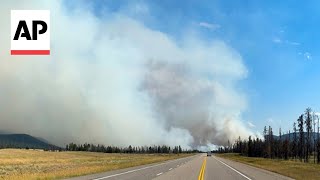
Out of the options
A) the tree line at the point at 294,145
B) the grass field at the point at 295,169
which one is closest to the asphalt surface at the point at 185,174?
the grass field at the point at 295,169

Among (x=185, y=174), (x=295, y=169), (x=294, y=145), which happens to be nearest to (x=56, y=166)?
(x=185, y=174)

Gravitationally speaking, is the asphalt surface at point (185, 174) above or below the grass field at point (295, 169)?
above

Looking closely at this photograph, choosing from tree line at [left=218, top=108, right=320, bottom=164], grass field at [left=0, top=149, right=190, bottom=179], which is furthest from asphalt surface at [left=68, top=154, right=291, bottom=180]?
tree line at [left=218, top=108, right=320, bottom=164]

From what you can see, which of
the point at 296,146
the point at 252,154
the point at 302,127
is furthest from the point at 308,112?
the point at 252,154

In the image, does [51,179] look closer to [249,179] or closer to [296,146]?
[249,179]

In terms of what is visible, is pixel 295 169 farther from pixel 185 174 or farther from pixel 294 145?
pixel 294 145

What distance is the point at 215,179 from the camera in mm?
28234

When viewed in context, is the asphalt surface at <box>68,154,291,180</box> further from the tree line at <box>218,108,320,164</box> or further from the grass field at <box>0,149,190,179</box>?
the tree line at <box>218,108,320,164</box>

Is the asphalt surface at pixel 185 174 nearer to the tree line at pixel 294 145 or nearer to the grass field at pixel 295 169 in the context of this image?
the grass field at pixel 295 169

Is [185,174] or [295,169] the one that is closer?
[185,174]

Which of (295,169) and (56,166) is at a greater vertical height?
(295,169)

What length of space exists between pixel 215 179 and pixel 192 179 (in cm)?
189

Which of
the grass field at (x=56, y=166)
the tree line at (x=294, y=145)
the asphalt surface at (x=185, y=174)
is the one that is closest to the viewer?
the asphalt surface at (x=185, y=174)

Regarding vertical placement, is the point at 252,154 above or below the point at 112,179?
below
